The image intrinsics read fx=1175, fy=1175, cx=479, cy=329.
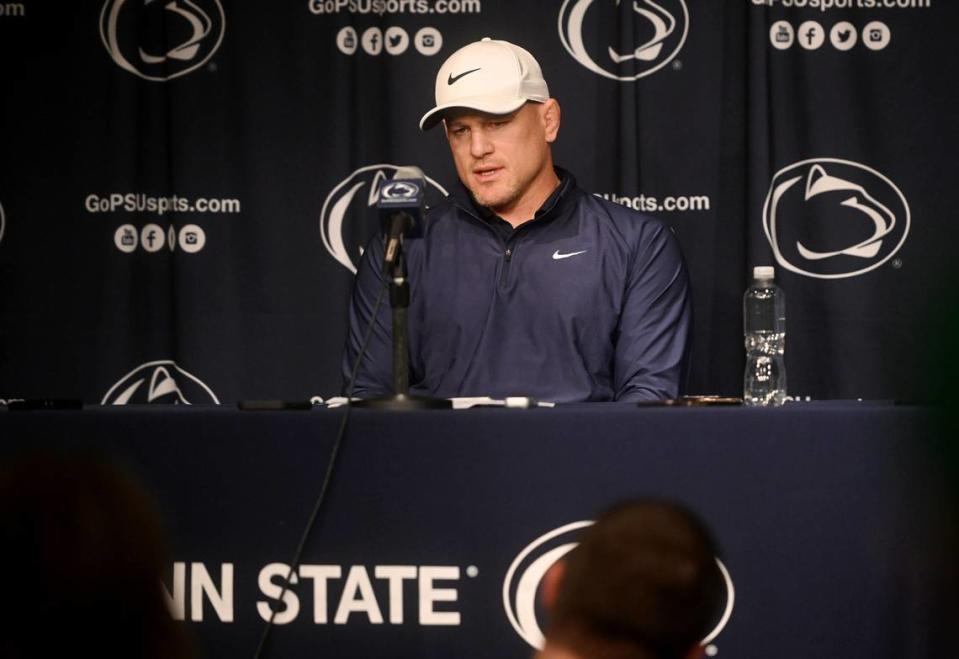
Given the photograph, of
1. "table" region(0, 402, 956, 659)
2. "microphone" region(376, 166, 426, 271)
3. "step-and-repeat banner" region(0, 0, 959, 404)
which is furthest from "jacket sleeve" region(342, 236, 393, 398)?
"table" region(0, 402, 956, 659)

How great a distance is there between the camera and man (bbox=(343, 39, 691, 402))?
3145 mm

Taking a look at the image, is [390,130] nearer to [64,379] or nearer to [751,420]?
[64,379]

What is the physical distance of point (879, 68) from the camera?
12.2 ft

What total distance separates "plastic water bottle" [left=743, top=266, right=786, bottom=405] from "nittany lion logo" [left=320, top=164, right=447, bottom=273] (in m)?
1.11

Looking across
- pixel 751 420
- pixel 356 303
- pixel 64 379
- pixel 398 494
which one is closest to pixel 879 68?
pixel 356 303

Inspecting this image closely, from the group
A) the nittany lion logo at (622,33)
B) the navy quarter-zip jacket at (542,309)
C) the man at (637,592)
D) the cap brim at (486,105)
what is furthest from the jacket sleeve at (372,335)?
the man at (637,592)

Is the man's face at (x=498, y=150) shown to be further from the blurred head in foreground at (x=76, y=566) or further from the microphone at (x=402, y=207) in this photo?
the blurred head in foreground at (x=76, y=566)

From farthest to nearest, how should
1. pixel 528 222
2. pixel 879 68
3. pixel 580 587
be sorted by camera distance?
pixel 879 68
pixel 528 222
pixel 580 587

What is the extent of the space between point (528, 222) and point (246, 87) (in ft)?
3.94

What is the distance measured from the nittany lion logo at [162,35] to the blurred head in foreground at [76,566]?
3.37 meters

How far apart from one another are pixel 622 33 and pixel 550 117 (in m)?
0.57

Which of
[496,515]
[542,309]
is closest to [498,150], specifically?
[542,309]

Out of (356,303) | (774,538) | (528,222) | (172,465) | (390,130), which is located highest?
(390,130)

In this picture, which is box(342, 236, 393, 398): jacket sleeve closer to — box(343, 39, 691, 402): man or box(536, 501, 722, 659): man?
box(343, 39, 691, 402): man
